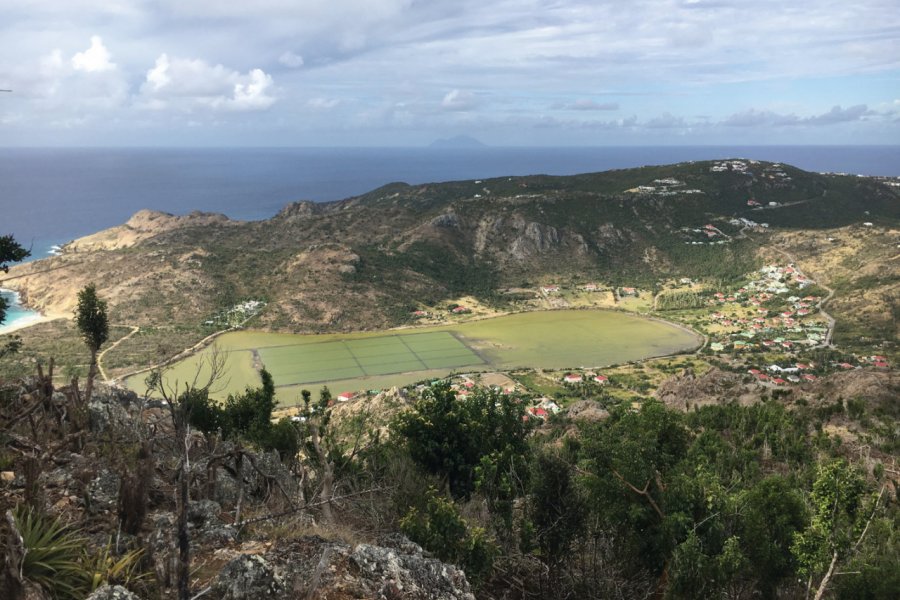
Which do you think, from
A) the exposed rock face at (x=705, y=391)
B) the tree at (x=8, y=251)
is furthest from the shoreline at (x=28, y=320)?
the exposed rock face at (x=705, y=391)

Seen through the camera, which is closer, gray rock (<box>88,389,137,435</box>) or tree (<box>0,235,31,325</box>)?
gray rock (<box>88,389,137,435</box>)

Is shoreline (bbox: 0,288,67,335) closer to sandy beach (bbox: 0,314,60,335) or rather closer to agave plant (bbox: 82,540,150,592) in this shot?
sandy beach (bbox: 0,314,60,335)

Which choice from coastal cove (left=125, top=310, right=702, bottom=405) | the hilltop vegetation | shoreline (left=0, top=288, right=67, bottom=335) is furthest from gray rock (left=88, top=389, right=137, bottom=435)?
shoreline (left=0, top=288, right=67, bottom=335)

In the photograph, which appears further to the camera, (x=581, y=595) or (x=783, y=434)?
(x=783, y=434)

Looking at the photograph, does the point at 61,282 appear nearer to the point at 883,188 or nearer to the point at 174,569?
the point at 174,569

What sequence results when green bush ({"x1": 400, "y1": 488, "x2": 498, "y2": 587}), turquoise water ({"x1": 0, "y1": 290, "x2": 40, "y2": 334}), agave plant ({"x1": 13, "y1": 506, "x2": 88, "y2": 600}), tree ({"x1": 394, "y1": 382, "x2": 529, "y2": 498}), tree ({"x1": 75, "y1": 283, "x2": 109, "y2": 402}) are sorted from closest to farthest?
agave plant ({"x1": 13, "y1": 506, "x2": 88, "y2": 600}) < green bush ({"x1": 400, "y1": 488, "x2": 498, "y2": 587}) < tree ({"x1": 75, "y1": 283, "x2": 109, "y2": 402}) < tree ({"x1": 394, "y1": 382, "x2": 529, "y2": 498}) < turquoise water ({"x1": 0, "y1": 290, "x2": 40, "y2": 334})

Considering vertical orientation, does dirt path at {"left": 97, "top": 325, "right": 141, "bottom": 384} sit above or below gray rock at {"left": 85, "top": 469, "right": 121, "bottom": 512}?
below

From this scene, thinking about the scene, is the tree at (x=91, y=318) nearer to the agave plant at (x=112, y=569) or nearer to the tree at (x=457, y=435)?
the tree at (x=457, y=435)

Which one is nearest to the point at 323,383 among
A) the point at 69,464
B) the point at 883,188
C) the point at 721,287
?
the point at 69,464
